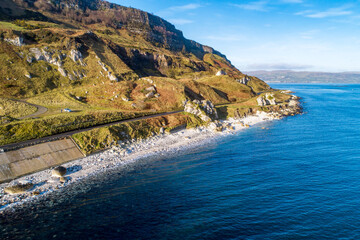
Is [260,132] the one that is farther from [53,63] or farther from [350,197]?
[53,63]

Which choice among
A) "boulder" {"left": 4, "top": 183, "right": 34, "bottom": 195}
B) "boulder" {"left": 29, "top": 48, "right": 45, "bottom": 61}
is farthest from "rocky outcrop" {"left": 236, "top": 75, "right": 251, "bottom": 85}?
"boulder" {"left": 4, "top": 183, "right": 34, "bottom": 195}

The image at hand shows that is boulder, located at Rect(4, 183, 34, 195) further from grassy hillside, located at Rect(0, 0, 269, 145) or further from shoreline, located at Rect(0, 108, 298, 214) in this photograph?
grassy hillside, located at Rect(0, 0, 269, 145)

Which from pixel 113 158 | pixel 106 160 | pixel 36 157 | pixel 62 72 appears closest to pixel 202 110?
pixel 113 158

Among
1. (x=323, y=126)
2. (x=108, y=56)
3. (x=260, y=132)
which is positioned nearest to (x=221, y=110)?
(x=260, y=132)

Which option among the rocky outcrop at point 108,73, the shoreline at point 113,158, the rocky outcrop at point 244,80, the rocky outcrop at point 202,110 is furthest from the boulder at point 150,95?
the rocky outcrop at point 244,80

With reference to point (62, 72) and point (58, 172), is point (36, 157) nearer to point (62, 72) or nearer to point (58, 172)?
point (58, 172)

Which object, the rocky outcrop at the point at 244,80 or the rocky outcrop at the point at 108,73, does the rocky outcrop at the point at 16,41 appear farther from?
the rocky outcrop at the point at 244,80
